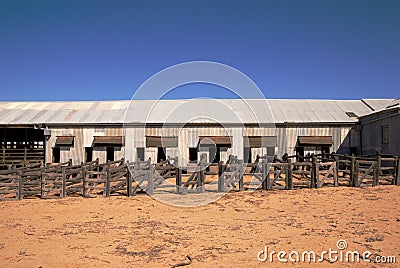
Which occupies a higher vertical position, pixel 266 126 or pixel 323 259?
pixel 266 126

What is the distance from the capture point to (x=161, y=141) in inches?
912

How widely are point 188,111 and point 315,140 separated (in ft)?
28.8

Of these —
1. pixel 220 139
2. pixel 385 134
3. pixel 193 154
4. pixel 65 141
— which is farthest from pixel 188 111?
pixel 385 134

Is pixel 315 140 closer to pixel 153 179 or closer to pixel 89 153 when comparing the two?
pixel 153 179

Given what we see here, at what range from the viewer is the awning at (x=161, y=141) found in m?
23.0

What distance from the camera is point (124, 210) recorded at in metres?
10.3

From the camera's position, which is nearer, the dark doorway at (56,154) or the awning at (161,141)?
the awning at (161,141)

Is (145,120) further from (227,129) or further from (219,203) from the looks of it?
(219,203)

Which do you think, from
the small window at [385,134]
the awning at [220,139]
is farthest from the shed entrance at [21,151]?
the small window at [385,134]

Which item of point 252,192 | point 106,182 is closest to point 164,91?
point 106,182

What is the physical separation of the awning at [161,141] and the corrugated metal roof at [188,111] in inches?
44.2

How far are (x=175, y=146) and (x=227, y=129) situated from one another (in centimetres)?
360

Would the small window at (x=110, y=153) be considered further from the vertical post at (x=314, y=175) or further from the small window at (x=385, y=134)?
the small window at (x=385, y=134)

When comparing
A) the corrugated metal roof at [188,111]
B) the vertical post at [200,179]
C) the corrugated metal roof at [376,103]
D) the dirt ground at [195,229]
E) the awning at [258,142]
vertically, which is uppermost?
the corrugated metal roof at [376,103]
